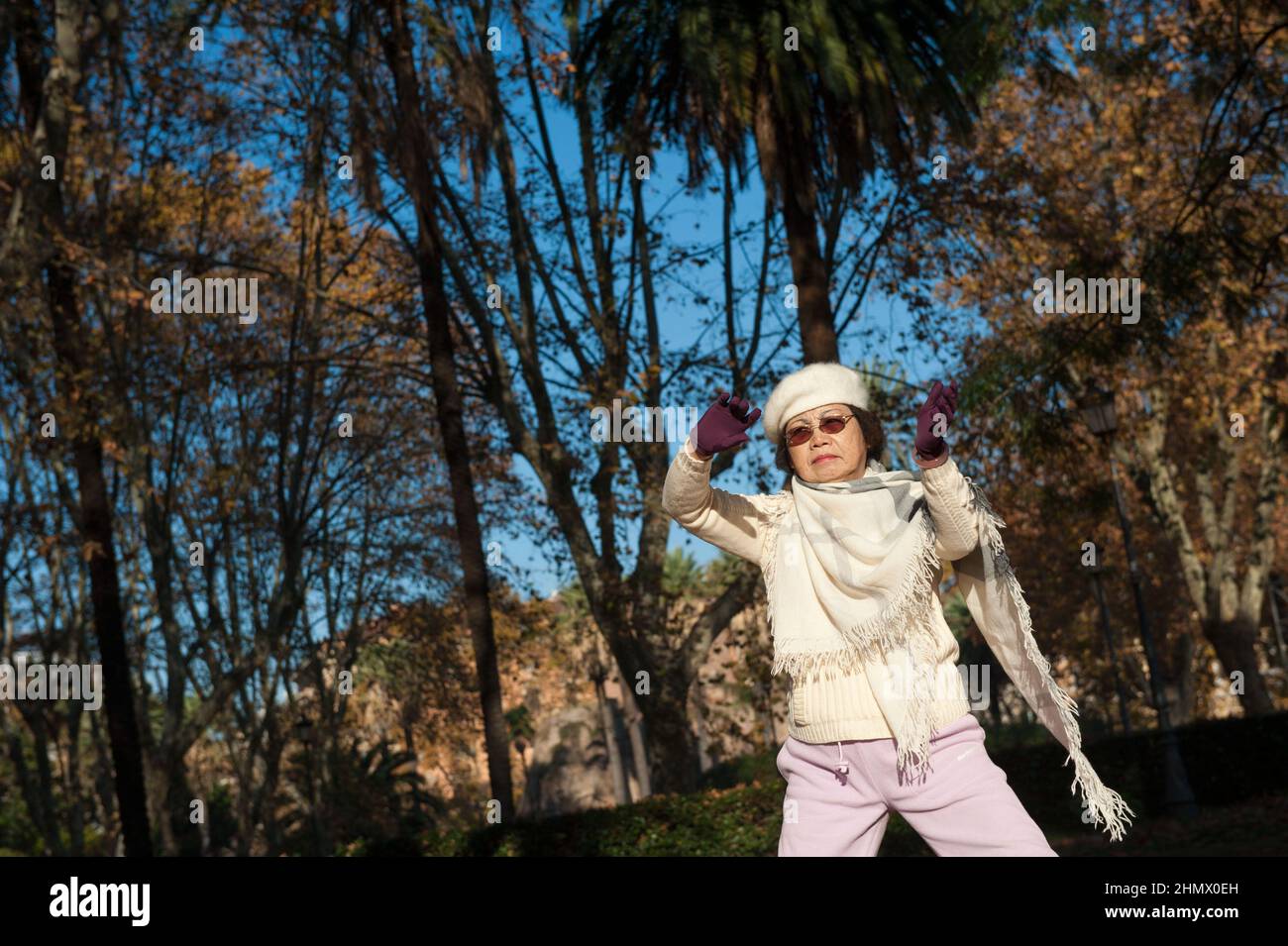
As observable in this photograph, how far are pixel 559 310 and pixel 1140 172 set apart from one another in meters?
9.26

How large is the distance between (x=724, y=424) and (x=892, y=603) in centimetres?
70

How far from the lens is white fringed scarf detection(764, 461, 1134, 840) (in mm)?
3727

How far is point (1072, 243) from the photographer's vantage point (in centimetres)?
1673

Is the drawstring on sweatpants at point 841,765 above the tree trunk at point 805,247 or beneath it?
beneath

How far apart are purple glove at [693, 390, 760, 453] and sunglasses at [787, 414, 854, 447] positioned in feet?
1.39

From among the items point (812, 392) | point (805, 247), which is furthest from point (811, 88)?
point (812, 392)

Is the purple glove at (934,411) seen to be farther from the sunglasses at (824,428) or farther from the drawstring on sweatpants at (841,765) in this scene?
the drawstring on sweatpants at (841,765)

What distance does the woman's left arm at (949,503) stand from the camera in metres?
3.57

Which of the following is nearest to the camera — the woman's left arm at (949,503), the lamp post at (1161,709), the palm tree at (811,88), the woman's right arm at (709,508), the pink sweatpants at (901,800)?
the pink sweatpants at (901,800)

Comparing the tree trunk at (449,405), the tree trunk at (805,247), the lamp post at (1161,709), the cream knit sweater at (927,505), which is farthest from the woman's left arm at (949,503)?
the lamp post at (1161,709)

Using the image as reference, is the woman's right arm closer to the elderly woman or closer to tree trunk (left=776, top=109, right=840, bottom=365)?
the elderly woman

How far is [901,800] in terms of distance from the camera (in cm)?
363
